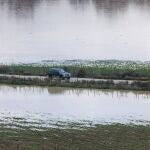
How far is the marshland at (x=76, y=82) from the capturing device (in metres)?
20.2

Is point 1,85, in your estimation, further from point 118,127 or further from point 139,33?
point 139,33

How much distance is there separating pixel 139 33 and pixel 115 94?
46.2 m

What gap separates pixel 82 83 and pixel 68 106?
838 centimetres

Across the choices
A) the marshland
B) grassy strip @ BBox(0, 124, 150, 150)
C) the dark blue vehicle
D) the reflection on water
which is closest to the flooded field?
the marshland

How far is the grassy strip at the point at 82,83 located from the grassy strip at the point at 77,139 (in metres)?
16.3

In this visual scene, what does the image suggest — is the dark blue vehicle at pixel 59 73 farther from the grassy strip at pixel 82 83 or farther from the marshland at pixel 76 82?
the grassy strip at pixel 82 83

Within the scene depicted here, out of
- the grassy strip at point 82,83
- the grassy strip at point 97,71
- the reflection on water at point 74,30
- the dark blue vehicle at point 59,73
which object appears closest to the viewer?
the grassy strip at point 82,83

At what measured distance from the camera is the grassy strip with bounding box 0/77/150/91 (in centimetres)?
3928

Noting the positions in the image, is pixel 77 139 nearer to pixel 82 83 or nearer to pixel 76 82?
pixel 82 83

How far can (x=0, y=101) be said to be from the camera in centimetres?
3378

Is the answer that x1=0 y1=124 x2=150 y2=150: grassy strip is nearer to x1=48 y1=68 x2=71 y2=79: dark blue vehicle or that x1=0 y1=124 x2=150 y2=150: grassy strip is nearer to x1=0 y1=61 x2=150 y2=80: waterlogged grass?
x1=48 y1=68 x2=71 y2=79: dark blue vehicle

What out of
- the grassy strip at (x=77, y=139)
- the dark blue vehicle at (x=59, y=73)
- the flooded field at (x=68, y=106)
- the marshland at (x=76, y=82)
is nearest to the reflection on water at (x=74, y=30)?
the marshland at (x=76, y=82)

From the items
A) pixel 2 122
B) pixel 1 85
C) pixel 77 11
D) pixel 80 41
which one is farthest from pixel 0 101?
pixel 77 11

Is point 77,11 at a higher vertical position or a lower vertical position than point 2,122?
higher
